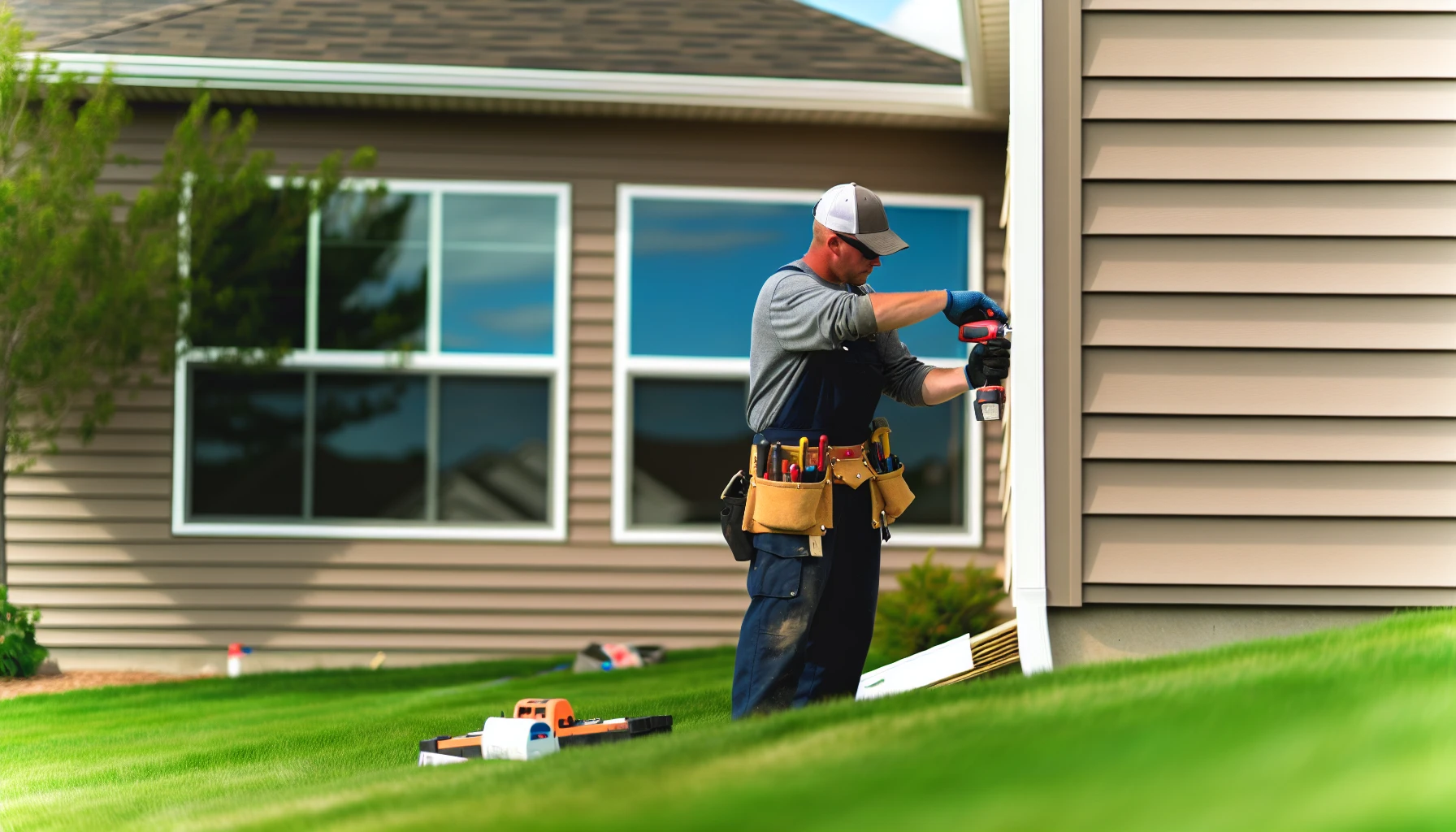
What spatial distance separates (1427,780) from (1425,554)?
227 cm

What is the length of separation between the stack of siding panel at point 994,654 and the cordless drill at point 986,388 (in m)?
0.96

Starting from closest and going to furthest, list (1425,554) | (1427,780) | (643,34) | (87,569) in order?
1. (1427,780)
2. (1425,554)
3. (87,569)
4. (643,34)

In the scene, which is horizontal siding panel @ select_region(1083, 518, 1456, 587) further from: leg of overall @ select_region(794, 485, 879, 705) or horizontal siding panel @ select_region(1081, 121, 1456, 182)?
horizontal siding panel @ select_region(1081, 121, 1456, 182)

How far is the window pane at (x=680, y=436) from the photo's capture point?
27.1 feet

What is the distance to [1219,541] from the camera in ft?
13.5

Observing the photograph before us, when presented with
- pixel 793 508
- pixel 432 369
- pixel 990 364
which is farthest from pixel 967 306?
pixel 432 369

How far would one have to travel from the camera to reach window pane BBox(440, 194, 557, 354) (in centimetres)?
822

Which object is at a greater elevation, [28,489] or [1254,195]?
[1254,195]

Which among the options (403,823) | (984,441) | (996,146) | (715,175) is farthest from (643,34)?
(403,823)

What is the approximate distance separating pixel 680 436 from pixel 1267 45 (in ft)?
15.9

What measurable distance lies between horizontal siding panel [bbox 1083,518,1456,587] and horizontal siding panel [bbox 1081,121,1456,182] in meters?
1.17

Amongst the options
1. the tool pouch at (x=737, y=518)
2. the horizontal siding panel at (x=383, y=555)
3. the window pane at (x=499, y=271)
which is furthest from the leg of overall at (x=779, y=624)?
the window pane at (x=499, y=271)

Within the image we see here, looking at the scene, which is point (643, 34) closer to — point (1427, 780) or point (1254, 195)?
point (1254, 195)

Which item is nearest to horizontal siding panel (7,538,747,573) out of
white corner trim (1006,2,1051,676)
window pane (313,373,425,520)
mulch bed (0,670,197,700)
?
window pane (313,373,425,520)
